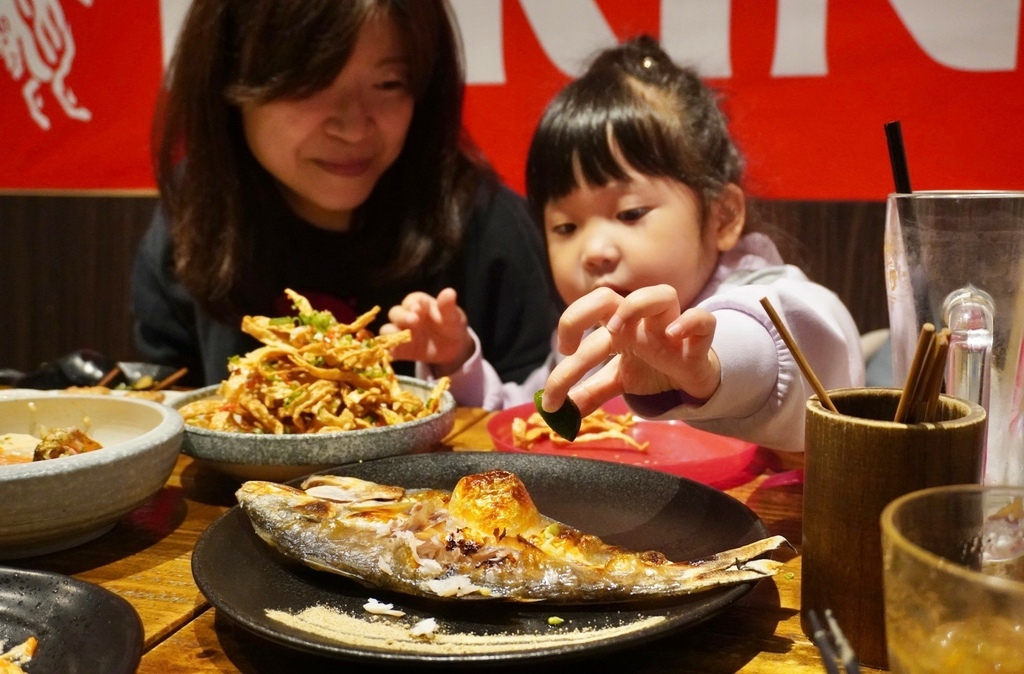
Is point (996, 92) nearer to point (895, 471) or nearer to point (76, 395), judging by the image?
point (895, 471)

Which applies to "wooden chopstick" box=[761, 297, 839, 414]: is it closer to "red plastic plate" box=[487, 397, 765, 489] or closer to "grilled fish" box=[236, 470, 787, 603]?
"grilled fish" box=[236, 470, 787, 603]

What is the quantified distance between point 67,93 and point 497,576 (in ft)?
11.1

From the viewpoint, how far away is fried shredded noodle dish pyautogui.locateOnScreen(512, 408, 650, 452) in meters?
1.46

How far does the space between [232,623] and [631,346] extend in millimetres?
518

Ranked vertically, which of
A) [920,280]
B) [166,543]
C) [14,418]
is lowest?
[166,543]

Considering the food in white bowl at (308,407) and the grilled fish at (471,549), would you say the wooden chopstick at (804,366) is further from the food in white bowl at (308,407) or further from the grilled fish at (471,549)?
the food in white bowl at (308,407)

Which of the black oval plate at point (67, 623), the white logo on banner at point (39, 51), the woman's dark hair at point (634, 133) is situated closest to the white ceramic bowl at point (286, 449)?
the black oval plate at point (67, 623)

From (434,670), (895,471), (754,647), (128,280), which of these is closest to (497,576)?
(434,670)

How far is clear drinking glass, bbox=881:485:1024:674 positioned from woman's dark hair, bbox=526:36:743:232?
4.03ft

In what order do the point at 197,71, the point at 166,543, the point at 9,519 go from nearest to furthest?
the point at 9,519
the point at 166,543
the point at 197,71

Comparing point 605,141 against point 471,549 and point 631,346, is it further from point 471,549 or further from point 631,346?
point 471,549

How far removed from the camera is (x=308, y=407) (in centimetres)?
133

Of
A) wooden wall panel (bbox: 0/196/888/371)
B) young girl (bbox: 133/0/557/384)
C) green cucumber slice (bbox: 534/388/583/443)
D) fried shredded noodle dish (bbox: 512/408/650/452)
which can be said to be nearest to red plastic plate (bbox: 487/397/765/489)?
fried shredded noodle dish (bbox: 512/408/650/452)

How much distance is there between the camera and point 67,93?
11.4 feet
